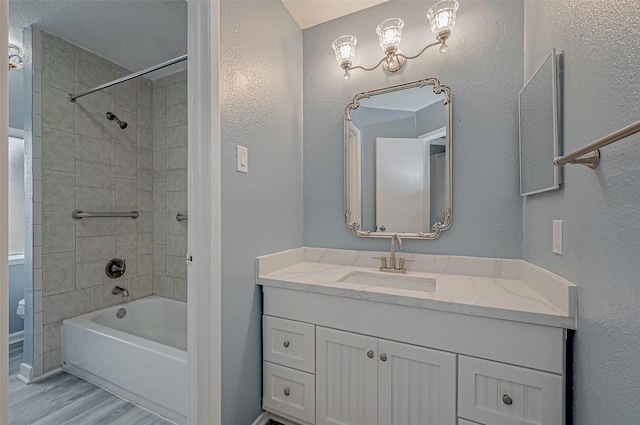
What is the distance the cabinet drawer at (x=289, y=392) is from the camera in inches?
51.5

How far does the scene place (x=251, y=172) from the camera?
1.40 meters

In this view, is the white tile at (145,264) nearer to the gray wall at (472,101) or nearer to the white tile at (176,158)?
the white tile at (176,158)

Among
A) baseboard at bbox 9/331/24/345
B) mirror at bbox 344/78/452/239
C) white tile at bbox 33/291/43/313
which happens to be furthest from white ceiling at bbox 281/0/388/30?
baseboard at bbox 9/331/24/345

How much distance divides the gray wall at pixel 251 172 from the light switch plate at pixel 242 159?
0.03 meters

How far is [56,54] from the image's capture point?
1985mm

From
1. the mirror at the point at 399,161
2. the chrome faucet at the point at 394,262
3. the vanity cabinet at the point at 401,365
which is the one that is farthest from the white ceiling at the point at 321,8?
the vanity cabinet at the point at 401,365

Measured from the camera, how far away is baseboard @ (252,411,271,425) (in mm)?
1391

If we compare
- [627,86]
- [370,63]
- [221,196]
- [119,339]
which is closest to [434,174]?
[370,63]

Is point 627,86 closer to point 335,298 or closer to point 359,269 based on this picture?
point 335,298

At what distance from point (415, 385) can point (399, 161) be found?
3.63ft

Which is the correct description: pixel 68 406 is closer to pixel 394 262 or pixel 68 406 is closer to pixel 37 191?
pixel 37 191

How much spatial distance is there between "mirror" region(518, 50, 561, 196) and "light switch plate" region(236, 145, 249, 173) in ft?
4.09

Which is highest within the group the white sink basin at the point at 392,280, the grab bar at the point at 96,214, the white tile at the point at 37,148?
the white tile at the point at 37,148

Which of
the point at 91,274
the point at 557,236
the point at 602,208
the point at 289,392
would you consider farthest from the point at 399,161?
the point at 91,274
